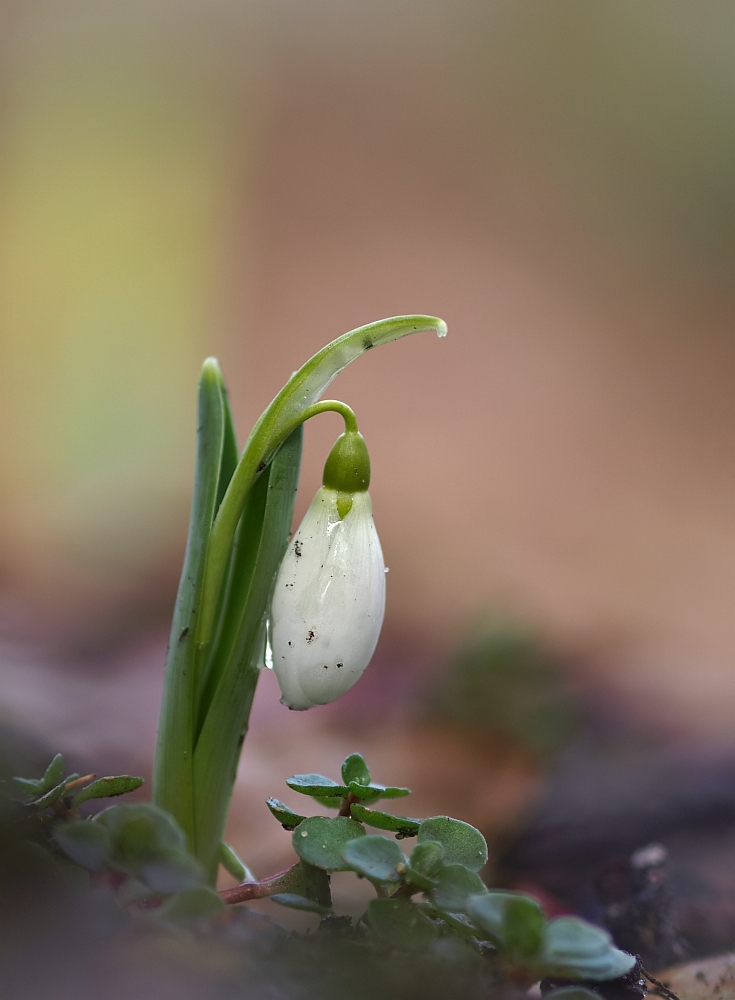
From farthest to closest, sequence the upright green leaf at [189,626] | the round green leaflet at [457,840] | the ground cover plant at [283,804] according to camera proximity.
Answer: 1. the upright green leaf at [189,626]
2. the round green leaflet at [457,840]
3. the ground cover plant at [283,804]

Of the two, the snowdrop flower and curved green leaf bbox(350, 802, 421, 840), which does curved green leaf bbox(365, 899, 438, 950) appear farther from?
the snowdrop flower

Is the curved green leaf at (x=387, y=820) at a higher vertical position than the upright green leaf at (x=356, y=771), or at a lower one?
lower

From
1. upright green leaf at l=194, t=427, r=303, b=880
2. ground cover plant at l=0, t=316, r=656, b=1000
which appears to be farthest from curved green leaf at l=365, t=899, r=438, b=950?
upright green leaf at l=194, t=427, r=303, b=880

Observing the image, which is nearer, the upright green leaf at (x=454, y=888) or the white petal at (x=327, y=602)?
the upright green leaf at (x=454, y=888)

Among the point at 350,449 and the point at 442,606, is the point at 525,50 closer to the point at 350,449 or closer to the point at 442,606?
the point at 442,606

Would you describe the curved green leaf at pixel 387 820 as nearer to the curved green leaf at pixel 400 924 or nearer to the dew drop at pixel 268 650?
the curved green leaf at pixel 400 924

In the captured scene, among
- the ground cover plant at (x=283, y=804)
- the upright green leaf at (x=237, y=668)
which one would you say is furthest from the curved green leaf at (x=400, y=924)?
the upright green leaf at (x=237, y=668)

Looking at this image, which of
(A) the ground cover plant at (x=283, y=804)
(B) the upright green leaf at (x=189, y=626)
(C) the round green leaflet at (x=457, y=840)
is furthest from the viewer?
(B) the upright green leaf at (x=189, y=626)

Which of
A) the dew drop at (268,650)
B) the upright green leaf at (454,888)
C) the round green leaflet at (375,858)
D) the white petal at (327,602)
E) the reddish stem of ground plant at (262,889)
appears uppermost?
the white petal at (327,602)
